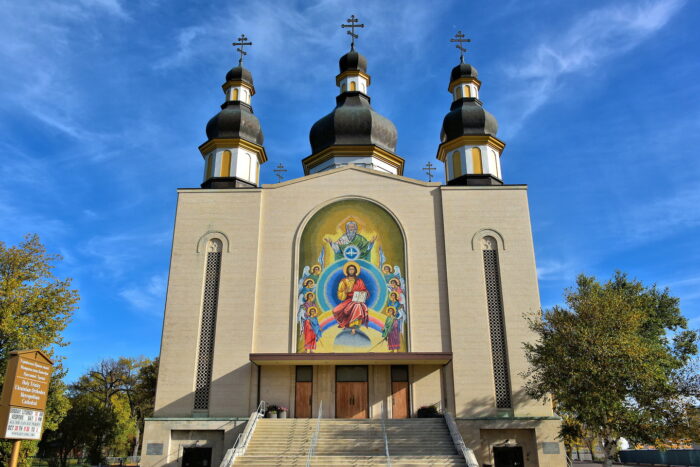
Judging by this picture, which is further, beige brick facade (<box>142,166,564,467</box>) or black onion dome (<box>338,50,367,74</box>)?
black onion dome (<box>338,50,367,74</box>)

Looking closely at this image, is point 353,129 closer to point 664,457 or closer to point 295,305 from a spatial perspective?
point 295,305

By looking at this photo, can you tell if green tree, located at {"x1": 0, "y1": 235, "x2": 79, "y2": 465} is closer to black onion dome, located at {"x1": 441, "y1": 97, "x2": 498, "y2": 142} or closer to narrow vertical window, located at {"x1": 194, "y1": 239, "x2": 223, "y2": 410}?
narrow vertical window, located at {"x1": 194, "y1": 239, "x2": 223, "y2": 410}

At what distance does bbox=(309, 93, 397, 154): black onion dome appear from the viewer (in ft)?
93.8

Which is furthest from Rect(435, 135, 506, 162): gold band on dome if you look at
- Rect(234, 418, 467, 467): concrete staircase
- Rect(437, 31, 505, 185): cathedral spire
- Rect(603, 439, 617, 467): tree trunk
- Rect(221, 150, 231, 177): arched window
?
Rect(603, 439, 617, 467): tree trunk

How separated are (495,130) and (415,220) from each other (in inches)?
265

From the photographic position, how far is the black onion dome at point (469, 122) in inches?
1079

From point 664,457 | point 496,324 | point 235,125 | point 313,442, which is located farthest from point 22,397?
point 664,457

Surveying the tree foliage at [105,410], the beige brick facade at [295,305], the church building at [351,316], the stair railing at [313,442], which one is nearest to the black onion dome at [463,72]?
the church building at [351,316]

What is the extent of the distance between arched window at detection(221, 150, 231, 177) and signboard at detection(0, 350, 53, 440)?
15702 millimetres

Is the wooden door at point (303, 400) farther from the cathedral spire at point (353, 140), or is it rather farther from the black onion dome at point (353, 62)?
the black onion dome at point (353, 62)

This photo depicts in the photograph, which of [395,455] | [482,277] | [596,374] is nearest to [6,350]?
[395,455]

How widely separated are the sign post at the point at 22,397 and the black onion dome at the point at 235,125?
56.3ft

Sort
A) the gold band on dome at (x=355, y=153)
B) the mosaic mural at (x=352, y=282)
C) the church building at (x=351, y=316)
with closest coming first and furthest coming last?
the church building at (x=351, y=316) < the mosaic mural at (x=352, y=282) < the gold band on dome at (x=355, y=153)

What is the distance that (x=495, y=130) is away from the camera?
27.9 meters
